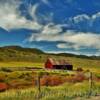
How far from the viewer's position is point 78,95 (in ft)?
72.4

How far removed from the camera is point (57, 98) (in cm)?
2019

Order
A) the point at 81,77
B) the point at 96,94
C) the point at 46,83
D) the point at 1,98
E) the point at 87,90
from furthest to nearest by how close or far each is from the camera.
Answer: the point at 81,77 → the point at 46,83 → the point at 87,90 → the point at 96,94 → the point at 1,98

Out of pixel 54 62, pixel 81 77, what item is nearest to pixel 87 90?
pixel 81 77

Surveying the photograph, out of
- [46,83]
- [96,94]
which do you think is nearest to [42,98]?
[96,94]

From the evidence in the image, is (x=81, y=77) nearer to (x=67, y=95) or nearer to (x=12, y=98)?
(x=67, y=95)

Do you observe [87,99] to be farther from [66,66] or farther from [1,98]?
[66,66]

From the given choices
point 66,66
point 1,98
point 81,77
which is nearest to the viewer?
point 1,98

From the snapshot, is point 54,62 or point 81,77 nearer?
point 81,77

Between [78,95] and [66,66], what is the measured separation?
4070 inches

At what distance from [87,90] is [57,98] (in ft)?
16.2

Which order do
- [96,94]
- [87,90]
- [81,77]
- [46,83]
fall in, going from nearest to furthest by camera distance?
[96,94], [87,90], [46,83], [81,77]

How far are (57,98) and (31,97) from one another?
4.82 ft

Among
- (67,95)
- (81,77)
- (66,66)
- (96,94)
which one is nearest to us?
(67,95)

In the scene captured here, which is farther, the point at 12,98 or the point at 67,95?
the point at 67,95
